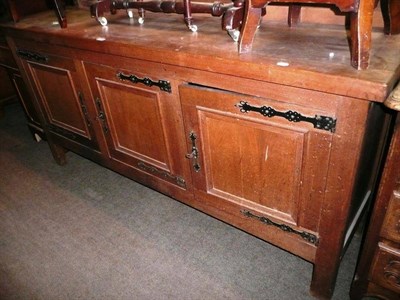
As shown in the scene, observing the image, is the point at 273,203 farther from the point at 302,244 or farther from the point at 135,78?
the point at 135,78

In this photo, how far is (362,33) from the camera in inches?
28.8

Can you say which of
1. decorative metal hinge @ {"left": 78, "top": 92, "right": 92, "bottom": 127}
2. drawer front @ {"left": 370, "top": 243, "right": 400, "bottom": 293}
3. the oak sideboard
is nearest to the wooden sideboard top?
the oak sideboard

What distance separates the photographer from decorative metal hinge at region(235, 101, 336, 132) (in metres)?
0.81

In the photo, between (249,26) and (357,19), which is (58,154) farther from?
(357,19)

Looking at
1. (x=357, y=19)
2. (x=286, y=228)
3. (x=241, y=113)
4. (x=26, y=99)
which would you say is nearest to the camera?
(x=357, y=19)

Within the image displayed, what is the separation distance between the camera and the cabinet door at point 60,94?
1.48 meters

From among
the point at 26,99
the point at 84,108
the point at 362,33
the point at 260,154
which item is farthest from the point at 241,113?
the point at 26,99

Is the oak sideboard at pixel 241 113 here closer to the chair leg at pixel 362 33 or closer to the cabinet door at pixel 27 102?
the chair leg at pixel 362 33

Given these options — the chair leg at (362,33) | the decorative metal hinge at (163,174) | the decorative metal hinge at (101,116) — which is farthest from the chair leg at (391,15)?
the decorative metal hinge at (101,116)

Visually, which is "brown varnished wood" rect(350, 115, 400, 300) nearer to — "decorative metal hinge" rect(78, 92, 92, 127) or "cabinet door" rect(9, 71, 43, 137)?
"decorative metal hinge" rect(78, 92, 92, 127)

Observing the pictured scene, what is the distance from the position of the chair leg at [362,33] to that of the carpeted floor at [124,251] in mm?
Result: 925

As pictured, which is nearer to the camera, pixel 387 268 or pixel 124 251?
pixel 387 268

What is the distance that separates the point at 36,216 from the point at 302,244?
1.45 metres

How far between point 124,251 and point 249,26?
45.3 inches
